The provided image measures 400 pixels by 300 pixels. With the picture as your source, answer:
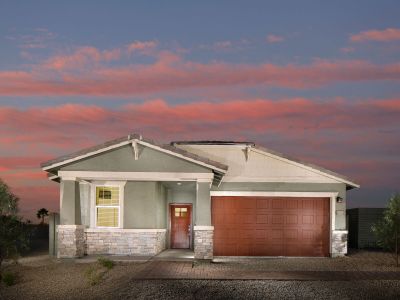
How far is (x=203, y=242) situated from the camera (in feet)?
70.7

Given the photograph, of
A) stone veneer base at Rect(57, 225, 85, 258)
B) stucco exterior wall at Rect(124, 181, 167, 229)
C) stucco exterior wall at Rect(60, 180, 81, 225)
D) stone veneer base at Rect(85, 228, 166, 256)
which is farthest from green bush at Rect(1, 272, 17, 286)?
stucco exterior wall at Rect(124, 181, 167, 229)

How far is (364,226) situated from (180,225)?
29.9 ft

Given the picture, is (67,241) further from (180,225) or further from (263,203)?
(263,203)

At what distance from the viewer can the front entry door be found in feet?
93.5

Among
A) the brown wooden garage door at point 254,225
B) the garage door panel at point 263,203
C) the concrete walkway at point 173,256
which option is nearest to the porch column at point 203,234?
the concrete walkway at point 173,256

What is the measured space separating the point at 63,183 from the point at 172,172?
3.80 m

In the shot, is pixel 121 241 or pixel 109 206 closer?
pixel 121 241

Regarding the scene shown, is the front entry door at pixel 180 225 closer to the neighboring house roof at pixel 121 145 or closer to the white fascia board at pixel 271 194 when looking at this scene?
the white fascia board at pixel 271 194

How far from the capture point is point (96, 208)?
77.9ft

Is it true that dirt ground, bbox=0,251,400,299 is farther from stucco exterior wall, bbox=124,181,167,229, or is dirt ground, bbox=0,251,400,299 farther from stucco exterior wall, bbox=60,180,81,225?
stucco exterior wall, bbox=124,181,167,229

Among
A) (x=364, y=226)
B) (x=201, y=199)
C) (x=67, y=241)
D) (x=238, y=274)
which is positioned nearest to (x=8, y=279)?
(x=67, y=241)

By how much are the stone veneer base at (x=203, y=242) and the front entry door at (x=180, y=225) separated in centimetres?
689

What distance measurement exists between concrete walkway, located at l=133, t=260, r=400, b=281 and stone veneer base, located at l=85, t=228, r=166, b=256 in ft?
11.5

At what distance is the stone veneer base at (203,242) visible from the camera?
21.6m
